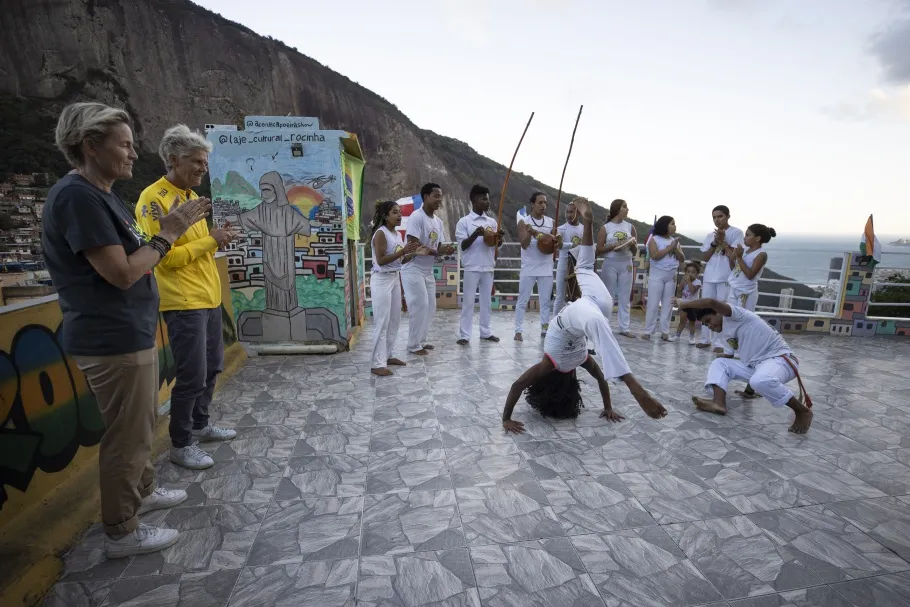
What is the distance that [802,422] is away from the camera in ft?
12.3

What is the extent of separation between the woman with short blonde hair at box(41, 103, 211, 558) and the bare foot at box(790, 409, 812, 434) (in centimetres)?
455

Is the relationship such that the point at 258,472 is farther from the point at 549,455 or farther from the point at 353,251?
the point at 353,251

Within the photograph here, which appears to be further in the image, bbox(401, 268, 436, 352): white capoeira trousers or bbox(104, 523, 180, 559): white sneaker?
bbox(401, 268, 436, 352): white capoeira trousers

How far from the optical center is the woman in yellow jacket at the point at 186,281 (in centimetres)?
274

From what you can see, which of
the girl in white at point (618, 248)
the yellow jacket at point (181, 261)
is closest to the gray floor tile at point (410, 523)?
the yellow jacket at point (181, 261)

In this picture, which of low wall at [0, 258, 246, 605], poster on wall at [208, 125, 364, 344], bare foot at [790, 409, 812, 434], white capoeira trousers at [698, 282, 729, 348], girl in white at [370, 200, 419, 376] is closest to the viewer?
low wall at [0, 258, 246, 605]

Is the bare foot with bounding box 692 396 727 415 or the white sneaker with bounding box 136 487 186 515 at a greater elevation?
the bare foot with bounding box 692 396 727 415

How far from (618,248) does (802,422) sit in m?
3.36

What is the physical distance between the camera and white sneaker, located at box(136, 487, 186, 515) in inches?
104

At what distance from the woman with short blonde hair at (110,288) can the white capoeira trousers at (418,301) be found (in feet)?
11.0

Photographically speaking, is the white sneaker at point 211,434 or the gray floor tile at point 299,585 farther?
the white sneaker at point 211,434

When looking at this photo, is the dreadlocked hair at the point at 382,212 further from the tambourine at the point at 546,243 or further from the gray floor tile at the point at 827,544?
the gray floor tile at the point at 827,544

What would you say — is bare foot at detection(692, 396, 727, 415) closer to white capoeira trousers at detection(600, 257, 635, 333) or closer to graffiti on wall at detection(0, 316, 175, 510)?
white capoeira trousers at detection(600, 257, 635, 333)

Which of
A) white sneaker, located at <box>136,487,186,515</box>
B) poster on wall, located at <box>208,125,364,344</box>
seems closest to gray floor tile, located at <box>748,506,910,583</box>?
white sneaker, located at <box>136,487,186,515</box>
